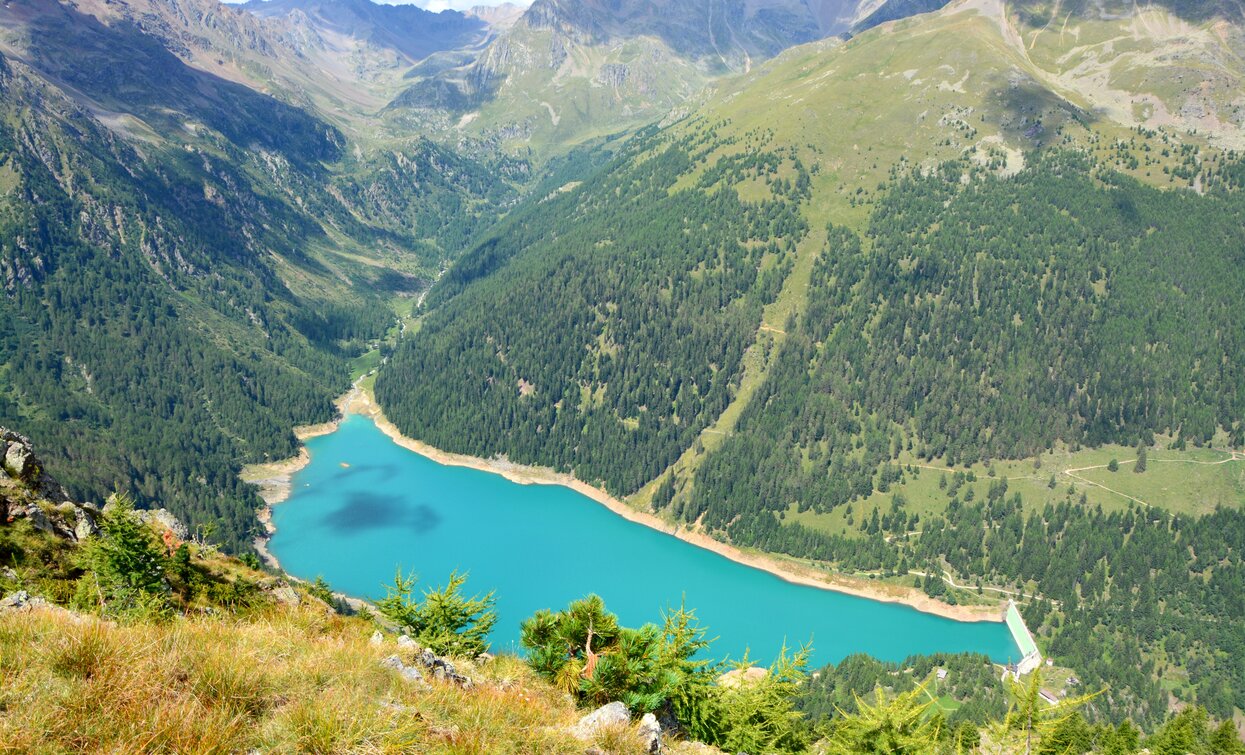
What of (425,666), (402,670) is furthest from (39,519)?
(402,670)

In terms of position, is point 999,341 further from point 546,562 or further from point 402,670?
point 402,670

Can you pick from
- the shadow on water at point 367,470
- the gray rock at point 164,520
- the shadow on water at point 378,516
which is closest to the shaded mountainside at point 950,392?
the shadow on water at point 367,470

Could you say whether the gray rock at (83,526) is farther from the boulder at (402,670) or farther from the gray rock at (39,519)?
the boulder at (402,670)

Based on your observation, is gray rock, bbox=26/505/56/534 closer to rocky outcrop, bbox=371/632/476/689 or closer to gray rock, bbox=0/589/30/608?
gray rock, bbox=0/589/30/608

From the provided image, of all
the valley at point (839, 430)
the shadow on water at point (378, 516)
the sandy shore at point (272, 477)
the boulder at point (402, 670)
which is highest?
the boulder at point (402, 670)

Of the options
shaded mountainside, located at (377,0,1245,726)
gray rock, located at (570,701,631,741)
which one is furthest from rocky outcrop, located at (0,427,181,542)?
shaded mountainside, located at (377,0,1245,726)

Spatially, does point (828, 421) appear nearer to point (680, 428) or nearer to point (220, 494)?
point (680, 428)

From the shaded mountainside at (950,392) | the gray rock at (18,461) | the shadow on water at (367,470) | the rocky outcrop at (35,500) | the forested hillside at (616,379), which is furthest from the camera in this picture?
the forested hillside at (616,379)
